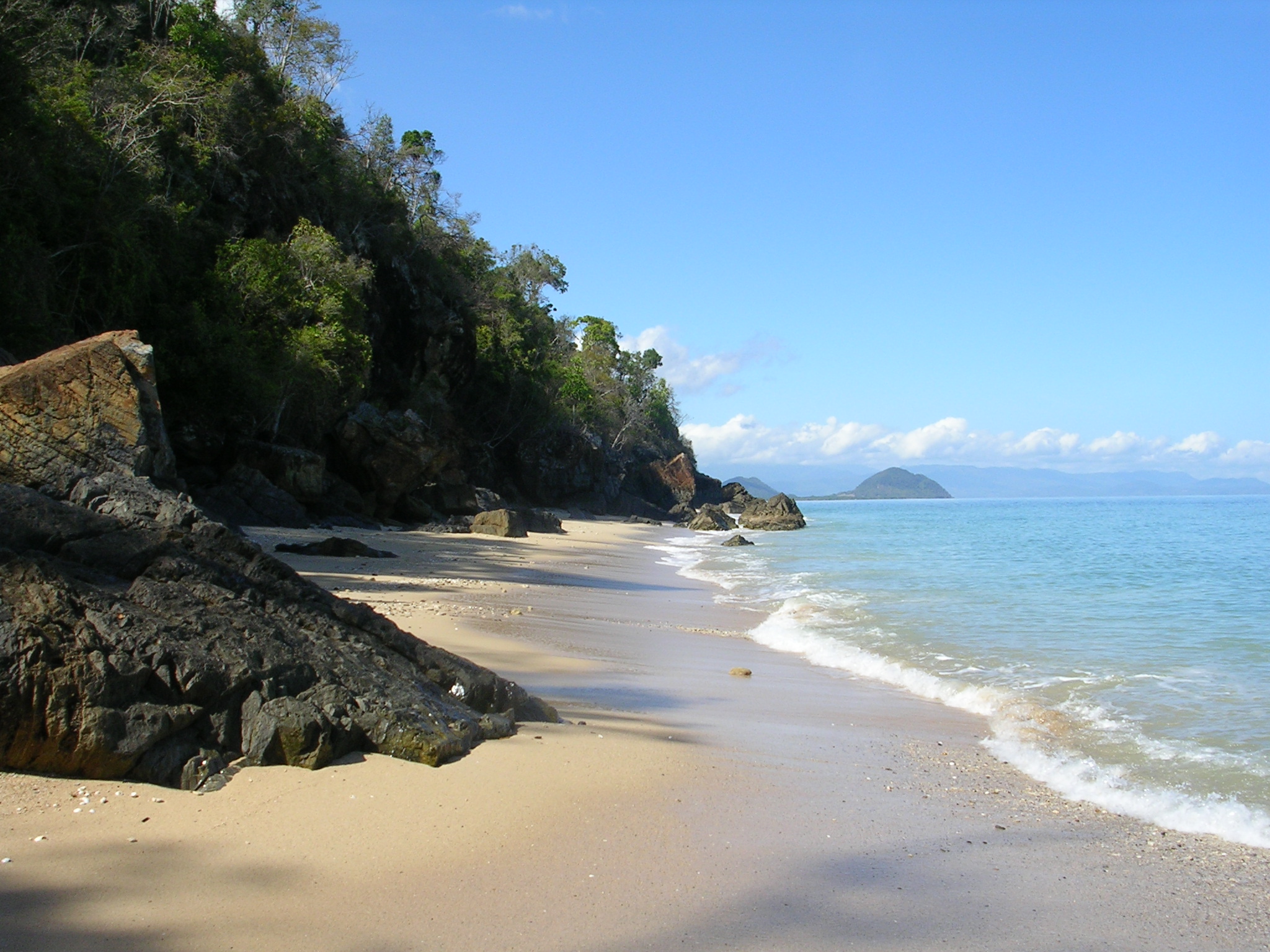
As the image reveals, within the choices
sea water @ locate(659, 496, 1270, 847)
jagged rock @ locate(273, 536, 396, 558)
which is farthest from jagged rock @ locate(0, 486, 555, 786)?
jagged rock @ locate(273, 536, 396, 558)

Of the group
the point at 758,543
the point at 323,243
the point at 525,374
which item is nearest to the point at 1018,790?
the point at 323,243

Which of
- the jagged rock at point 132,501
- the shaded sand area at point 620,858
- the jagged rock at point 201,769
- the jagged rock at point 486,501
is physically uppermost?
the jagged rock at point 132,501

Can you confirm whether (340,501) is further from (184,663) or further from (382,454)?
(184,663)

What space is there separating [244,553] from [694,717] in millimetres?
3099

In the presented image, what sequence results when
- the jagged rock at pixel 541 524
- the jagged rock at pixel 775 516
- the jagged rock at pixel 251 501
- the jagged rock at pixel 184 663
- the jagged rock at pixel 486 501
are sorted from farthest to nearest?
1. the jagged rock at pixel 775 516
2. the jagged rock at pixel 486 501
3. the jagged rock at pixel 541 524
4. the jagged rock at pixel 251 501
5. the jagged rock at pixel 184 663

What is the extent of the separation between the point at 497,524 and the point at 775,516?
2585 centimetres

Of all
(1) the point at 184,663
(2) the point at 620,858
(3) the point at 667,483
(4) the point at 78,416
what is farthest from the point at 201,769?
(3) the point at 667,483

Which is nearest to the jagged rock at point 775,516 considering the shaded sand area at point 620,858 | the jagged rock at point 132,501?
the shaded sand area at point 620,858

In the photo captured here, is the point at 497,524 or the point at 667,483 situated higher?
the point at 667,483

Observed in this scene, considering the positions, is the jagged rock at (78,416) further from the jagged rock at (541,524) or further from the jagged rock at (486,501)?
the jagged rock at (486,501)

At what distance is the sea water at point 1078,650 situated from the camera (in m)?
5.57

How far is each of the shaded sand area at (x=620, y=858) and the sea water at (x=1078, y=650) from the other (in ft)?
2.50

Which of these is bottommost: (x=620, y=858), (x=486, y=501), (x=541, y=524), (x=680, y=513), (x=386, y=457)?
(x=680, y=513)

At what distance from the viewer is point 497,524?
2586cm
